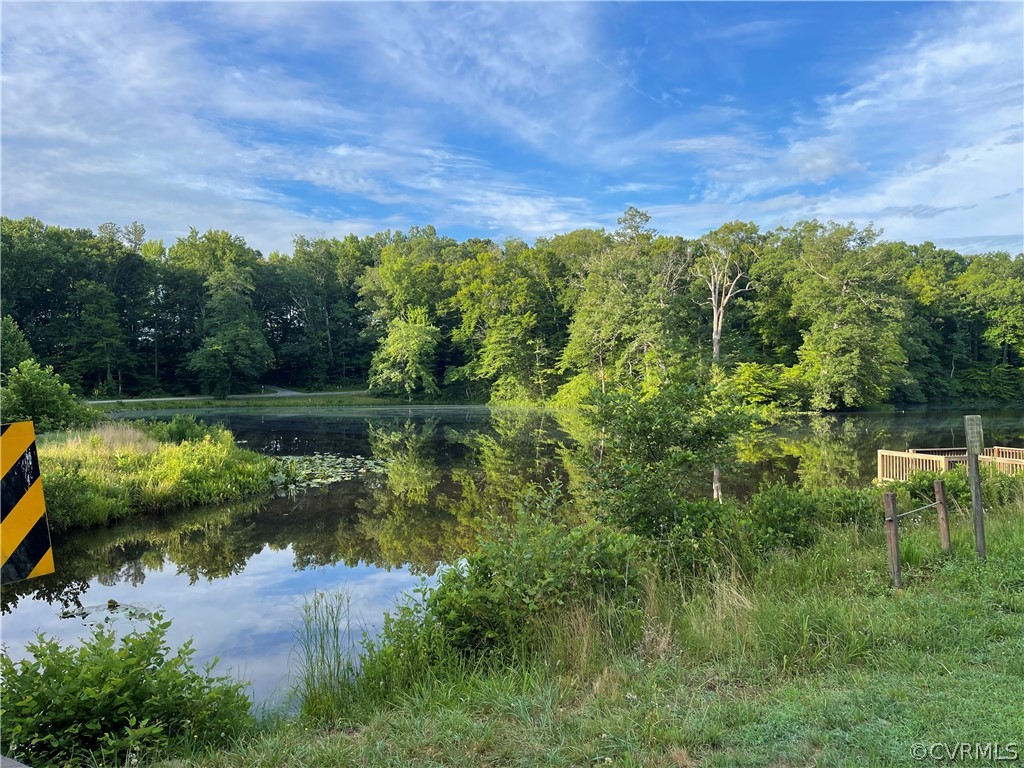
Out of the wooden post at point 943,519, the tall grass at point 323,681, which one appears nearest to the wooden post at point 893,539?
the wooden post at point 943,519

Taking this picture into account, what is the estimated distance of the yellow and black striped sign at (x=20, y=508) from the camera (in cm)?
248

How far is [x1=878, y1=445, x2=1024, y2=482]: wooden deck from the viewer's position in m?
13.0

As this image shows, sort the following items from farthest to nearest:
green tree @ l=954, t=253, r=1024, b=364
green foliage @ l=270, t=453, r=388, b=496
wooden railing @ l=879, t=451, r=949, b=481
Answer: green tree @ l=954, t=253, r=1024, b=364 < green foliage @ l=270, t=453, r=388, b=496 < wooden railing @ l=879, t=451, r=949, b=481

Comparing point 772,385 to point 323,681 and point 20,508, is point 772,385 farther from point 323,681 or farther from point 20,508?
point 20,508

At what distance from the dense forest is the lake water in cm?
1696

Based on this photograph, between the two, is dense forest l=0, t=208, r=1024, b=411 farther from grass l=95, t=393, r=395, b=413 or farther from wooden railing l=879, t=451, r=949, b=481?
wooden railing l=879, t=451, r=949, b=481

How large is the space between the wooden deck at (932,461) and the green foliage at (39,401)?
2114 centimetres

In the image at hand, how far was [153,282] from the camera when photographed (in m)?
51.5

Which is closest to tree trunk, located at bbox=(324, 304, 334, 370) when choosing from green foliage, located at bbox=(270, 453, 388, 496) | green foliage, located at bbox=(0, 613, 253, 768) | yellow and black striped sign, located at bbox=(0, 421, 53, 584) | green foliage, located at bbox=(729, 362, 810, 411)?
green foliage, located at bbox=(729, 362, 810, 411)

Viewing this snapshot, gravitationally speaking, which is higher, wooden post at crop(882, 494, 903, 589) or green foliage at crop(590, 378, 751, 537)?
green foliage at crop(590, 378, 751, 537)

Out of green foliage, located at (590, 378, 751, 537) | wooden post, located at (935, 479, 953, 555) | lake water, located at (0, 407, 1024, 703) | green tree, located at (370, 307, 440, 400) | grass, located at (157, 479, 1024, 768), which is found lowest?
lake water, located at (0, 407, 1024, 703)

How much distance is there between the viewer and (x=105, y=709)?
350 cm

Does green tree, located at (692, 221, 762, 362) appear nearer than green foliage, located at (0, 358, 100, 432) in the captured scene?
No

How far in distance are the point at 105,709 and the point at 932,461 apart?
602 inches
